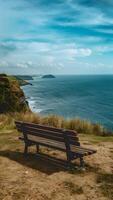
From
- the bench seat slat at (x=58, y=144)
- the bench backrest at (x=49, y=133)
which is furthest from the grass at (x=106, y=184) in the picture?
the bench backrest at (x=49, y=133)

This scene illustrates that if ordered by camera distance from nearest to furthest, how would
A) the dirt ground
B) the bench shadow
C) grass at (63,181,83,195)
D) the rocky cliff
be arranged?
the dirt ground < grass at (63,181,83,195) < the bench shadow < the rocky cliff

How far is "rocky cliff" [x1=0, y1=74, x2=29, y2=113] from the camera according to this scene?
18812 mm

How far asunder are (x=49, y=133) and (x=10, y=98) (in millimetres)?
12169

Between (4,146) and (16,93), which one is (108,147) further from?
(16,93)

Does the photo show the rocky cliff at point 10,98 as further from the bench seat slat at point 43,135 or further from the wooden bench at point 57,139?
the bench seat slat at point 43,135

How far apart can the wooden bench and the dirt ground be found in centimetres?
40

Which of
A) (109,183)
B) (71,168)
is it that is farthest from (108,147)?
(109,183)

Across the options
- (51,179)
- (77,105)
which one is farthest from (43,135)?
(77,105)

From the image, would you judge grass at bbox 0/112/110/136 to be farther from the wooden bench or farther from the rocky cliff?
the wooden bench

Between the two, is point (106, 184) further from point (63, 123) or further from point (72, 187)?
point (63, 123)

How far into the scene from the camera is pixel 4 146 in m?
9.60

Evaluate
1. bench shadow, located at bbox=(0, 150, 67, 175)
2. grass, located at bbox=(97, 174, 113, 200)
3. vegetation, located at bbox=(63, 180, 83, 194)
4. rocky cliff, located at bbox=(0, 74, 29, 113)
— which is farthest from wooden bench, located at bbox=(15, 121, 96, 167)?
rocky cliff, located at bbox=(0, 74, 29, 113)

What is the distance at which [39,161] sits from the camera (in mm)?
7797

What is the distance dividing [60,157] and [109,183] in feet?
7.50
